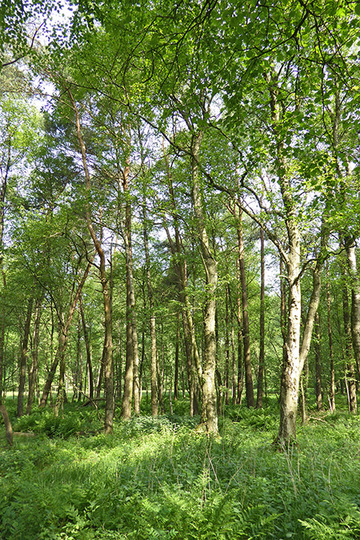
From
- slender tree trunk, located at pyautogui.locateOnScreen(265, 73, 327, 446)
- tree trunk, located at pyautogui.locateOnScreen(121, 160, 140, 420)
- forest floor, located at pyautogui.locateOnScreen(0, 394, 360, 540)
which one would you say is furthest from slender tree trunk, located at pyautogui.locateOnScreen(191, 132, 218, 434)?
tree trunk, located at pyautogui.locateOnScreen(121, 160, 140, 420)

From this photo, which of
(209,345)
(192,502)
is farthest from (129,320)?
(192,502)

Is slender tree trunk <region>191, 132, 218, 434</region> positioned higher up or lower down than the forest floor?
higher up

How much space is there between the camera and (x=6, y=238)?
15.9m

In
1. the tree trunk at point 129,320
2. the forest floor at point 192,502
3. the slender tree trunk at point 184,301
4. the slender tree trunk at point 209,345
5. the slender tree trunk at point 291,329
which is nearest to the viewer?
the forest floor at point 192,502

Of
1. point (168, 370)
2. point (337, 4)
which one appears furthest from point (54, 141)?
point (168, 370)

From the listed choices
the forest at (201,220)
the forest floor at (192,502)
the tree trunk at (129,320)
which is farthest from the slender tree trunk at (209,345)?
the tree trunk at (129,320)

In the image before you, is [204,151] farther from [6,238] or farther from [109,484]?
[6,238]

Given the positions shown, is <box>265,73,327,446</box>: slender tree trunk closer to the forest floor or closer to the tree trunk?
the forest floor

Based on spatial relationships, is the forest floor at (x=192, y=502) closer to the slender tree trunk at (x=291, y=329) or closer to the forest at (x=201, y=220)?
the forest at (x=201, y=220)

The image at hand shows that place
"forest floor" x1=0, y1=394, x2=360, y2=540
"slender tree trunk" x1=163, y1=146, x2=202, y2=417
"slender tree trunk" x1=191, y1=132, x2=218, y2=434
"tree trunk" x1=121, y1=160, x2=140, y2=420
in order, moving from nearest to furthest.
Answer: "forest floor" x1=0, y1=394, x2=360, y2=540
"slender tree trunk" x1=191, y1=132, x2=218, y2=434
"slender tree trunk" x1=163, y1=146, x2=202, y2=417
"tree trunk" x1=121, y1=160, x2=140, y2=420

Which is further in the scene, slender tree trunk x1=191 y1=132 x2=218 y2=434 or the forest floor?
slender tree trunk x1=191 y1=132 x2=218 y2=434

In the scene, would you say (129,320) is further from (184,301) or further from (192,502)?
(192,502)

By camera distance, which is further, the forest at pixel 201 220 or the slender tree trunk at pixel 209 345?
the slender tree trunk at pixel 209 345

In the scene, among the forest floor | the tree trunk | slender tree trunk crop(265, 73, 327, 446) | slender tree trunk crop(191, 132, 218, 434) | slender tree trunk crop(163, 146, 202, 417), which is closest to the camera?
the forest floor
